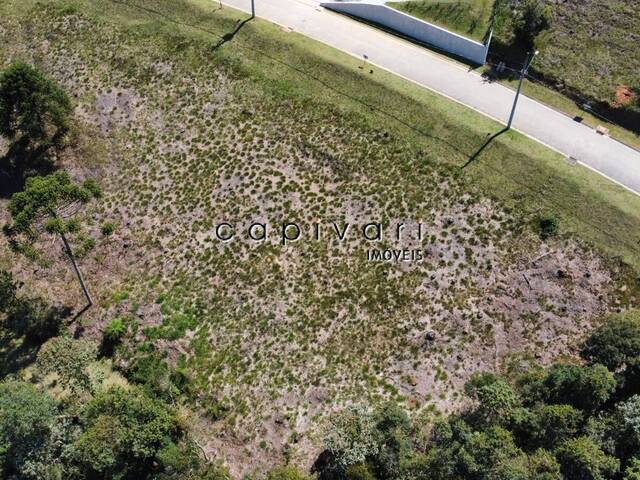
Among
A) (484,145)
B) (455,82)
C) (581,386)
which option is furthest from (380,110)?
(581,386)

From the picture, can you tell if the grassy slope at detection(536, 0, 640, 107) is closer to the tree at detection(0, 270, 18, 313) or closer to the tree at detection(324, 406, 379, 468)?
the tree at detection(324, 406, 379, 468)

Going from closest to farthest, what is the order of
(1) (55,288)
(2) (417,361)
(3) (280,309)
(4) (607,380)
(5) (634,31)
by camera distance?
(4) (607,380)
(2) (417,361)
(3) (280,309)
(1) (55,288)
(5) (634,31)

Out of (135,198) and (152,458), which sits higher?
(135,198)

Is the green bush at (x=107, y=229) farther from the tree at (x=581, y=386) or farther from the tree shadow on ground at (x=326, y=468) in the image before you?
the tree at (x=581, y=386)

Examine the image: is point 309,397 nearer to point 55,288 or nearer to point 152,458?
point 152,458

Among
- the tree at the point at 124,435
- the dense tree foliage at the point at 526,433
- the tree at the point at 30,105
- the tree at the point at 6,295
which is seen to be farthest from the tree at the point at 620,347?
the tree at the point at 30,105

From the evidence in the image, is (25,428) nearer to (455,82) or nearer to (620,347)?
(620,347)

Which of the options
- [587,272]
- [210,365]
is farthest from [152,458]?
[587,272]
